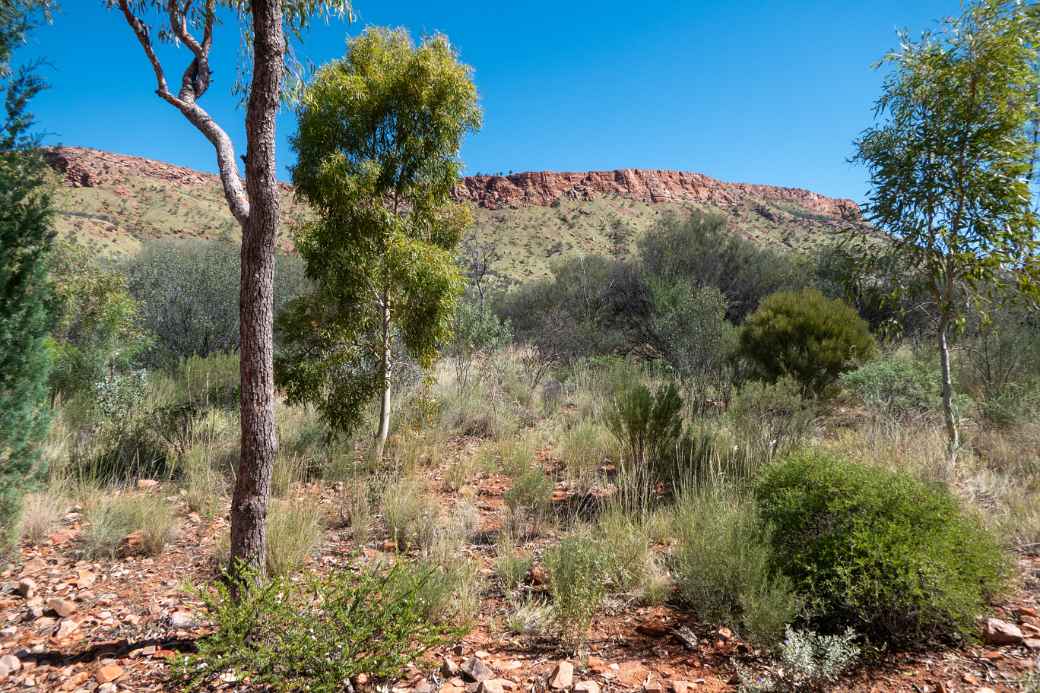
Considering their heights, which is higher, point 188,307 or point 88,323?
point 188,307

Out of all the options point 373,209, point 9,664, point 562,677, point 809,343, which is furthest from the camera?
point 809,343

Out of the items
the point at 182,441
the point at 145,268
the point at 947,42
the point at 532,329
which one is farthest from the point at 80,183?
the point at 947,42

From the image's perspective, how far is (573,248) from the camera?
43.5 metres

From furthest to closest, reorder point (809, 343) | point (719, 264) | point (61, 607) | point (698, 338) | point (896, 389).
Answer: point (719, 264) → point (698, 338) → point (809, 343) → point (896, 389) → point (61, 607)

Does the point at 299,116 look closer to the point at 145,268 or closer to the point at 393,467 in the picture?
the point at 393,467

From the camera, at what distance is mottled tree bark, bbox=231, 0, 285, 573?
323 centimetres

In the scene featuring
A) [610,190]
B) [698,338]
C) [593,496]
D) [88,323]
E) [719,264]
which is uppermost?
[610,190]

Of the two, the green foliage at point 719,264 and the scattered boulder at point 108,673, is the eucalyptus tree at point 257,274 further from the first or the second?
the green foliage at point 719,264

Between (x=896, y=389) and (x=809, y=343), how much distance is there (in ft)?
4.91

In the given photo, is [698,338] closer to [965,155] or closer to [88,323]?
[965,155]

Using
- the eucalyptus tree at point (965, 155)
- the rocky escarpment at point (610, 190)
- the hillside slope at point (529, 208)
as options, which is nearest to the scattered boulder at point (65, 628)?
the eucalyptus tree at point (965, 155)

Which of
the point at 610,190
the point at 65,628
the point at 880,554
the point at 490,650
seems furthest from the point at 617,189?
the point at 65,628

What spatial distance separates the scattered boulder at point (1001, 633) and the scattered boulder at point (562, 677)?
7.82 feet

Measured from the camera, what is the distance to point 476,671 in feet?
9.37
